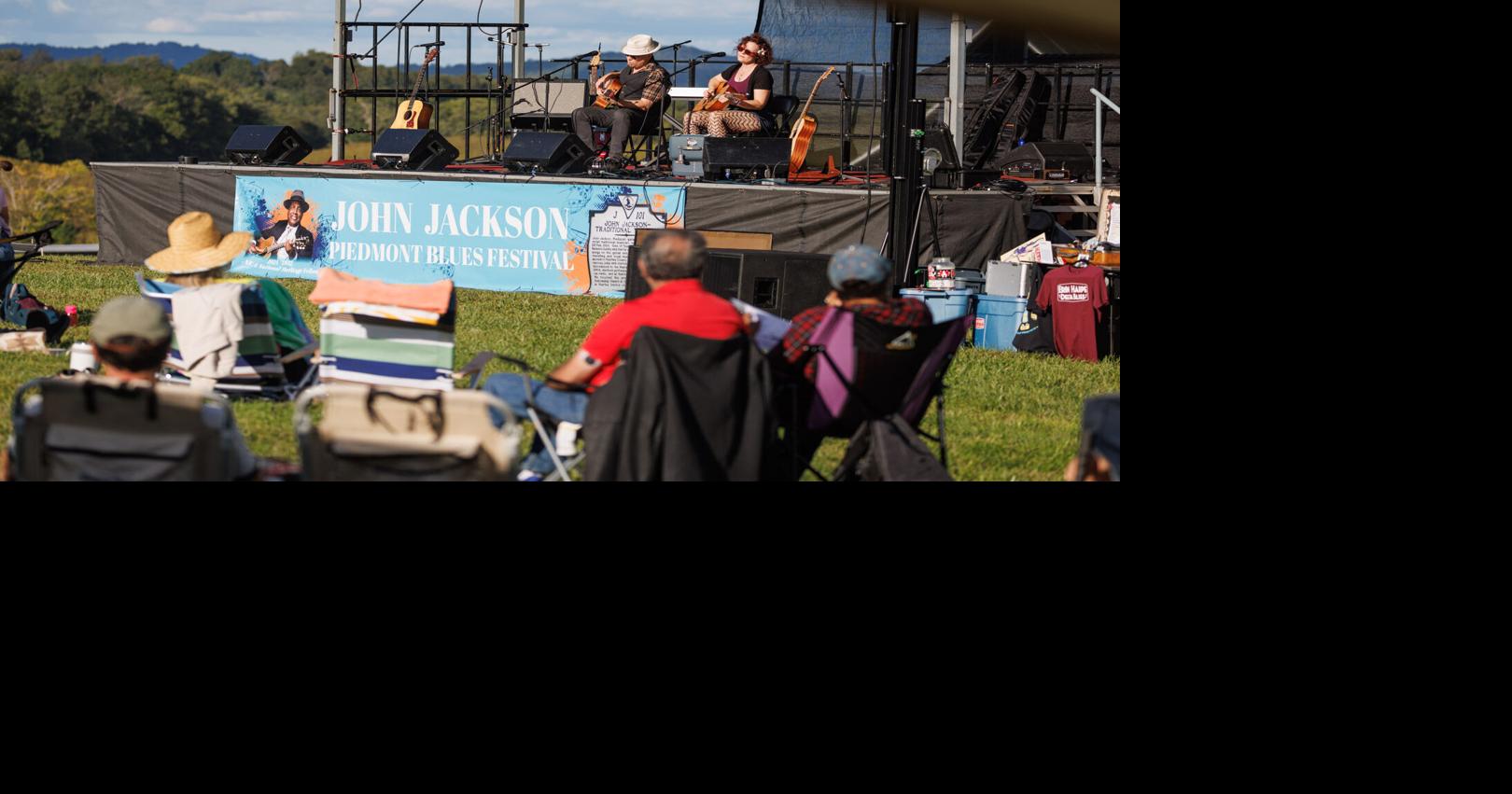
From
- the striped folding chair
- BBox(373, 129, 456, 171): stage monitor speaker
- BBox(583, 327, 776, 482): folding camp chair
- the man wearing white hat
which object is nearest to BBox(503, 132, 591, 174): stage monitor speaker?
the man wearing white hat

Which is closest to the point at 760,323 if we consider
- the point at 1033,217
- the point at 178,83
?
the point at 1033,217

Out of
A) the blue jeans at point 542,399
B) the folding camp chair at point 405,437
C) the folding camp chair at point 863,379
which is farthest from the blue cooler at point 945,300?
the folding camp chair at point 405,437

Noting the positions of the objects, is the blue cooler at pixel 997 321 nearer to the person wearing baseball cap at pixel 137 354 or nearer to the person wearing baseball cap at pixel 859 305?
the person wearing baseball cap at pixel 859 305

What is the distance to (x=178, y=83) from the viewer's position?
18531mm

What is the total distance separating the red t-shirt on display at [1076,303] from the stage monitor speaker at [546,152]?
4258 mm

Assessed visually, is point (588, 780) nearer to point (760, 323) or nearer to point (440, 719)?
point (440, 719)

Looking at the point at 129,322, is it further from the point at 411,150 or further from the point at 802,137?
the point at 802,137

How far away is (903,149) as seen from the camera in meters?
8.92

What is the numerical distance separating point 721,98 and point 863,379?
22.1 feet

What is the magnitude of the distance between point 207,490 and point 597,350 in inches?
48.1

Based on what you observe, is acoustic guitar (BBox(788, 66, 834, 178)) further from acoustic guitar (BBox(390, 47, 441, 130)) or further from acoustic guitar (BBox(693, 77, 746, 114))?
acoustic guitar (BBox(390, 47, 441, 130))

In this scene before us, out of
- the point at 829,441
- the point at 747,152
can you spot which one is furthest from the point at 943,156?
the point at 829,441

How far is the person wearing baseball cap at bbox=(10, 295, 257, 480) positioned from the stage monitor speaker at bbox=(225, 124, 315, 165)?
8.68 metres

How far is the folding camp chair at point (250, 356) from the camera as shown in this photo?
5.82 m
